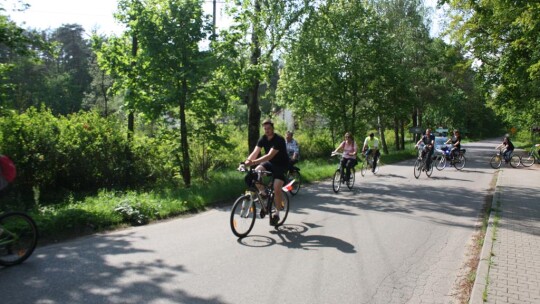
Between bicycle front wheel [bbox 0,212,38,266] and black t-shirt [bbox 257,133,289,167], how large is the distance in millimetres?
3841

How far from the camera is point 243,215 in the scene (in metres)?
6.74

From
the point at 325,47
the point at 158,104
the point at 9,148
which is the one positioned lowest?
the point at 9,148

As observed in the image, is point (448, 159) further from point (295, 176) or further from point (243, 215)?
point (243, 215)

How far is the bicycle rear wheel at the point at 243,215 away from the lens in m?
6.62

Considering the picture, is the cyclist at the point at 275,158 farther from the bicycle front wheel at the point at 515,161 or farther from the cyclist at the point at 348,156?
the bicycle front wheel at the point at 515,161

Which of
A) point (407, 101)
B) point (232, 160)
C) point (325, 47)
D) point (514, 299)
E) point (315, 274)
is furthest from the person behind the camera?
point (407, 101)

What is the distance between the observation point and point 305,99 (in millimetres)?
24531

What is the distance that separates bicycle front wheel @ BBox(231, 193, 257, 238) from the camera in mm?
6624

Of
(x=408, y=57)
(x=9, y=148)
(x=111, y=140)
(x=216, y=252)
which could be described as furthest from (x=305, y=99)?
(x=216, y=252)

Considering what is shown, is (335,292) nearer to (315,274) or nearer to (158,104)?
(315,274)

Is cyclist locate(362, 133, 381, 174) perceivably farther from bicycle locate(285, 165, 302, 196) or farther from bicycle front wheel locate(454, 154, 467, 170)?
bicycle locate(285, 165, 302, 196)

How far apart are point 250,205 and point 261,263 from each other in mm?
1532

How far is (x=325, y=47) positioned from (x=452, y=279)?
19892 mm

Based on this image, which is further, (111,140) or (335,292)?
(111,140)
